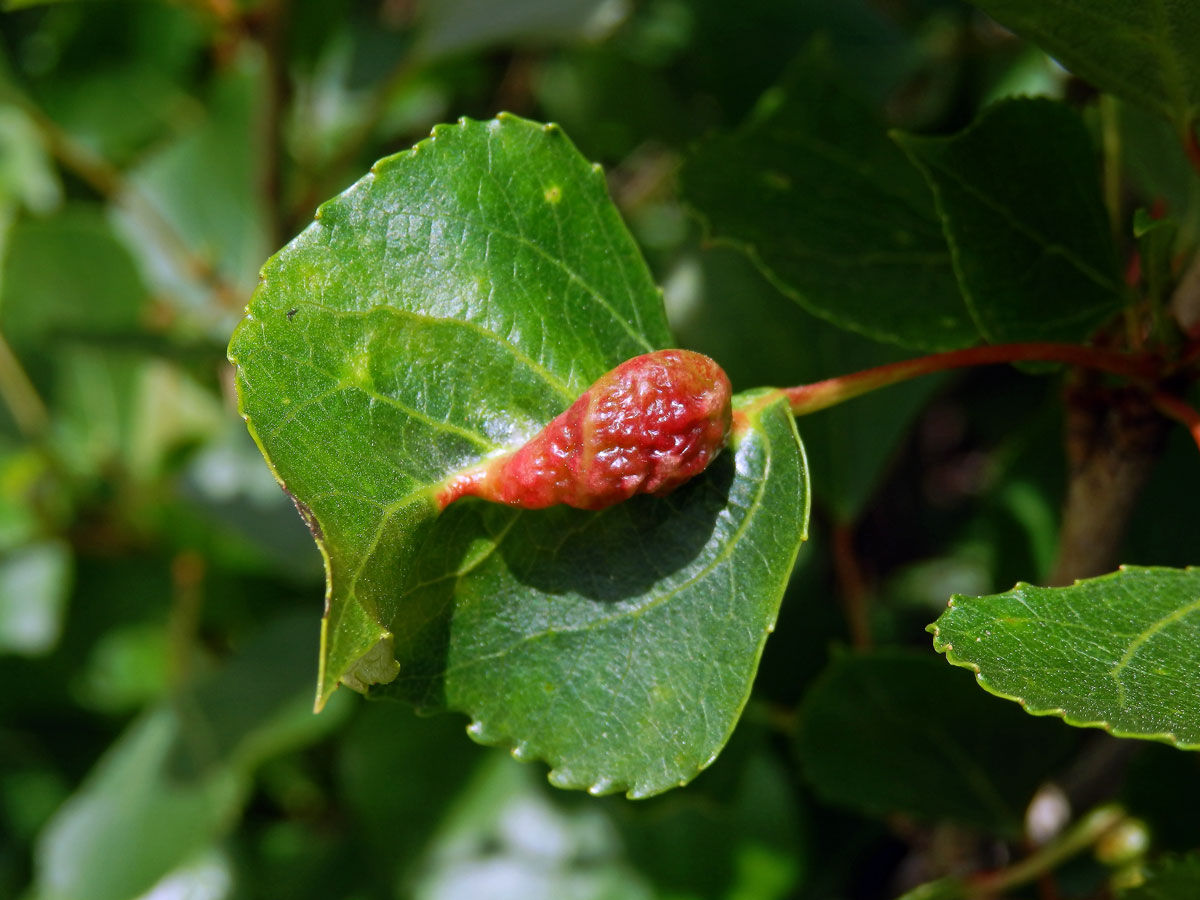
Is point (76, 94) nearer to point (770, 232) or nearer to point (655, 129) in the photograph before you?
point (655, 129)

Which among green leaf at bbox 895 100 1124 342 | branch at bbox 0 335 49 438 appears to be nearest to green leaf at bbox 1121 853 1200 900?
green leaf at bbox 895 100 1124 342

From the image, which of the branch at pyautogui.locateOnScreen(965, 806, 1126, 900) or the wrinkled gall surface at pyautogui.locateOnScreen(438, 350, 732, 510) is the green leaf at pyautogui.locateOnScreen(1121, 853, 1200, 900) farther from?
the wrinkled gall surface at pyautogui.locateOnScreen(438, 350, 732, 510)

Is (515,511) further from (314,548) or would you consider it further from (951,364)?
(314,548)

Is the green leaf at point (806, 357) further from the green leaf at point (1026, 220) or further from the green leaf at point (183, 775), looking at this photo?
the green leaf at point (183, 775)

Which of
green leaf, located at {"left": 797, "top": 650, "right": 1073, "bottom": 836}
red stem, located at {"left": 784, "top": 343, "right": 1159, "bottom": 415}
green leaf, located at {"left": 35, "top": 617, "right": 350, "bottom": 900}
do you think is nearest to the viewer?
red stem, located at {"left": 784, "top": 343, "right": 1159, "bottom": 415}

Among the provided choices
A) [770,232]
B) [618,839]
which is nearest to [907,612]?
[618,839]

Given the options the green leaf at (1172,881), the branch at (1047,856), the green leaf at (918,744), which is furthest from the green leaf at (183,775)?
the green leaf at (1172,881)
